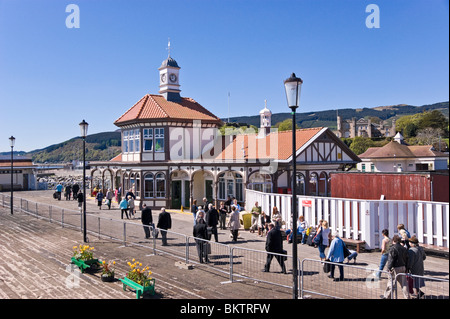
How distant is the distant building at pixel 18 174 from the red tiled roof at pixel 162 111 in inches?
912

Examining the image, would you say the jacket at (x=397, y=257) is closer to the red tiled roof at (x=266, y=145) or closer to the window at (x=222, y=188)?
the red tiled roof at (x=266, y=145)

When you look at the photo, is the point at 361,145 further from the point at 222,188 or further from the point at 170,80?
the point at 222,188

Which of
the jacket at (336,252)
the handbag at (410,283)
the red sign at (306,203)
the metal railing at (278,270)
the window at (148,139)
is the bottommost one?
the metal railing at (278,270)

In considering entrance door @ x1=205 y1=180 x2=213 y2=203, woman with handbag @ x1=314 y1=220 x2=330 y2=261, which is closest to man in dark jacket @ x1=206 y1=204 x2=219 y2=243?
woman with handbag @ x1=314 y1=220 x2=330 y2=261

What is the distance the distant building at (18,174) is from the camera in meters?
48.5

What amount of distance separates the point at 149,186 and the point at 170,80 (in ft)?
31.8

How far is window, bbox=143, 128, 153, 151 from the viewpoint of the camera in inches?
1208

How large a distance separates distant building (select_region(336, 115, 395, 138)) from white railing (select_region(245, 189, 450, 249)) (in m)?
150

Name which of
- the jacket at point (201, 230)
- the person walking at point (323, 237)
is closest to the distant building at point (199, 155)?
the jacket at point (201, 230)

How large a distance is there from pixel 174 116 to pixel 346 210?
18.1 m

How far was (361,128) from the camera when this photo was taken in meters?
169

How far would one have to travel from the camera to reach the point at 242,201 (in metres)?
26.5

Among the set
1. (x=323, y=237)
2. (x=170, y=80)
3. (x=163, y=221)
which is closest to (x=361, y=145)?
(x=170, y=80)
